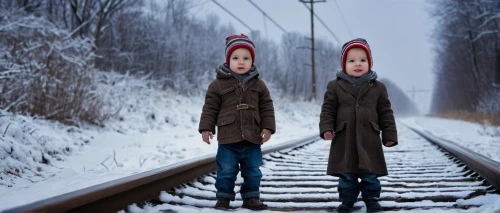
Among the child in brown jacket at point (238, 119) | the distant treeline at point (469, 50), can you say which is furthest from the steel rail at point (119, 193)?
the distant treeline at point (469, 50)

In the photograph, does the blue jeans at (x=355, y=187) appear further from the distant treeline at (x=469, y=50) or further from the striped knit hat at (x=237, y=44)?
the distant treeline at (x=469, y=50)

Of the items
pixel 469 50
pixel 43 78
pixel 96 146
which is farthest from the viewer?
pixel 469 50

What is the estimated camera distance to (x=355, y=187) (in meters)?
2.71

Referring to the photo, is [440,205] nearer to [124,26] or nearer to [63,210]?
[63,210]

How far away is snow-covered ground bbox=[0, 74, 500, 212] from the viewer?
391cm

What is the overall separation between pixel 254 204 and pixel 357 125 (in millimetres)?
778

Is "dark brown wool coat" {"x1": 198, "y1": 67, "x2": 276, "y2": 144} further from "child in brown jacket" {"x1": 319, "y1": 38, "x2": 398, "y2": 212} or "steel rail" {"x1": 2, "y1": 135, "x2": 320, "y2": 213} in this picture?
"steel rail" {"x1": 2, "y1": 135, "x2": 320, "y2": 213}

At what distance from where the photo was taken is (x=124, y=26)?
52.5ft

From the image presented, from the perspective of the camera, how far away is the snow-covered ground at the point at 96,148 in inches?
154

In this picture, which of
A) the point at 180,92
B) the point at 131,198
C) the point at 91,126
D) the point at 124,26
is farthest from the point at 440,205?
the point at 124,26

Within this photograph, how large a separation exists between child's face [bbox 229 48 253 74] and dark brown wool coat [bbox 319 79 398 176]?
1.75 feet

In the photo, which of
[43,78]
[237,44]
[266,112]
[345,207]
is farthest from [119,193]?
[43,78]

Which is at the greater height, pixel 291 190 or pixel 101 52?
pixel 101 52

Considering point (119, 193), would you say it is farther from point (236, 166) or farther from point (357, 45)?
point (357, 45)
